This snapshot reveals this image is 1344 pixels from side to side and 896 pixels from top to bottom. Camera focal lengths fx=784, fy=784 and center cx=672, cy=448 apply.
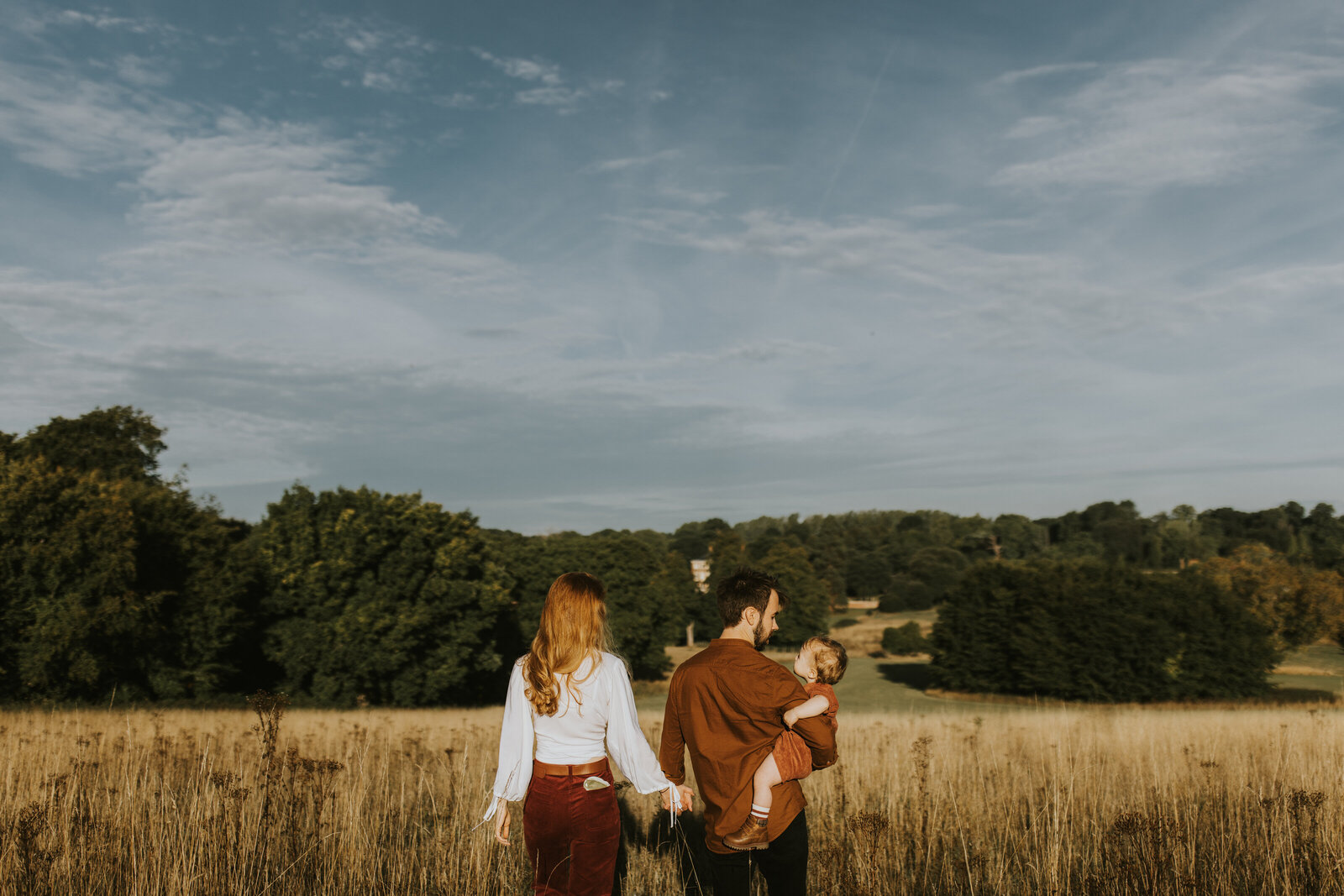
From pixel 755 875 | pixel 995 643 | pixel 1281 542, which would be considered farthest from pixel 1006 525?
pixel 755 875

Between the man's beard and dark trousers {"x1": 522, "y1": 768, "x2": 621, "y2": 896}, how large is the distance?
37.0 inches

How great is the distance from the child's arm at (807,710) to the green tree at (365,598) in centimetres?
3225

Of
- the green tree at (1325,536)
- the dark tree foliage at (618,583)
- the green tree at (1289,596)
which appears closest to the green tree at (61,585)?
the dark tree foliage at (618,583)

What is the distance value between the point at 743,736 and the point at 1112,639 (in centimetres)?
3683

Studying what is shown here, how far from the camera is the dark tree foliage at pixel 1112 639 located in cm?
3388

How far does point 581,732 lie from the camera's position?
354cm

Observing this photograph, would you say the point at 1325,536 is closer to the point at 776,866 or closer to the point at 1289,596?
the point at 1289,596

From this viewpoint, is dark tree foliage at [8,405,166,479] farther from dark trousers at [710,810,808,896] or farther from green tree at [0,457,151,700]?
dark trousers at [710,810,808,896]

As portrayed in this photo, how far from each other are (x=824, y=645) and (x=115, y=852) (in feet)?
14.0

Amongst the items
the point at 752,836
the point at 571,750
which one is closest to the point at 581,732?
the point at 571,750

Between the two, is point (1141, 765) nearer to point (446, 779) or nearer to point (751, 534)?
point (446, 779)

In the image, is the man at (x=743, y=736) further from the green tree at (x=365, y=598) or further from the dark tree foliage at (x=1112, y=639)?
the dark tree foliage at (x=1112, y=639)

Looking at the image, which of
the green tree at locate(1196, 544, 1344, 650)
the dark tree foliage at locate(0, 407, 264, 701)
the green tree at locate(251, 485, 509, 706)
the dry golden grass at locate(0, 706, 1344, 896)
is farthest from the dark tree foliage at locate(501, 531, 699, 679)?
the dry golden grass at locate(0, 706, 1344, 896)

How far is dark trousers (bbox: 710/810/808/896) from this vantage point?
3594mm
